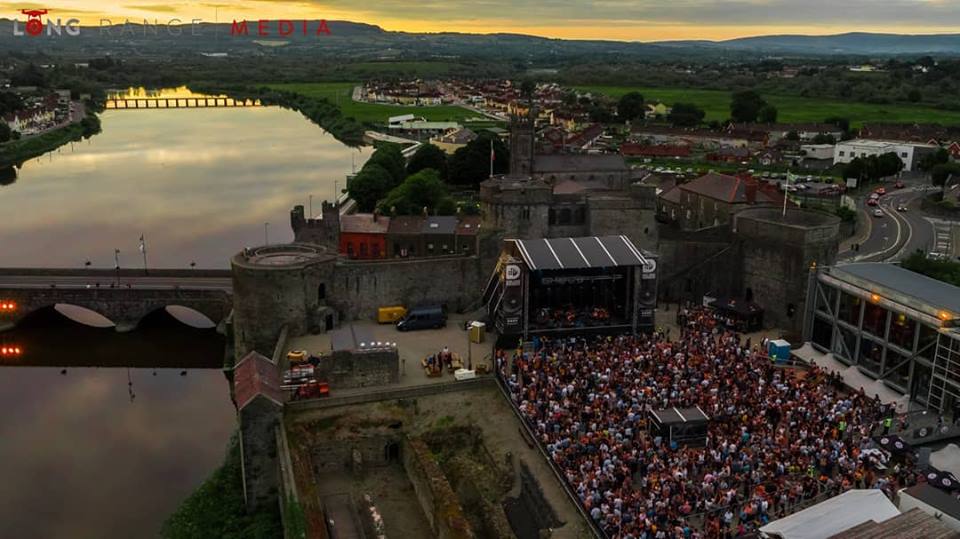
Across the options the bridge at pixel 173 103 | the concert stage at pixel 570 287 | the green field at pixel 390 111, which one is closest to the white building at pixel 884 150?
the green field at pixel 390 111

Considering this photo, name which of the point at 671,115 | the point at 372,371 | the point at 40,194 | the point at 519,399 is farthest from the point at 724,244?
the point at 671,115

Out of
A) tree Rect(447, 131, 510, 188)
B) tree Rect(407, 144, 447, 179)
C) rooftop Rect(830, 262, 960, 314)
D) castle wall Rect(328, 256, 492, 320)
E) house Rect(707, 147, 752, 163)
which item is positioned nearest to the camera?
rooftop Rect(830, 262, 960, 314)

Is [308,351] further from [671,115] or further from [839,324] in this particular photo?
[671,115]

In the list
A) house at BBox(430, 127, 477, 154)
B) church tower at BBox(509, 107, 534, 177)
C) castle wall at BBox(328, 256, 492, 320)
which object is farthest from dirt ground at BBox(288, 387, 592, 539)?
house at BBox(430, 127, 477, 154)

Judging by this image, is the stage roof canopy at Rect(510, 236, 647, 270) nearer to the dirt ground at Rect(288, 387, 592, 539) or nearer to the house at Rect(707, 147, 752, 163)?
the dirt ground at Rect(288, 387, 592, 539)

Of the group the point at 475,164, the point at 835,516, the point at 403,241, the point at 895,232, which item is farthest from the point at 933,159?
the point at 835,516

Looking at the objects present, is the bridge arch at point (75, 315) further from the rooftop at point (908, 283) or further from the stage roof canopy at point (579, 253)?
the rooftop at point (908, 283)

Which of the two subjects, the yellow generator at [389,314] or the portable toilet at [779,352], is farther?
the yellow generator at [389,314]
